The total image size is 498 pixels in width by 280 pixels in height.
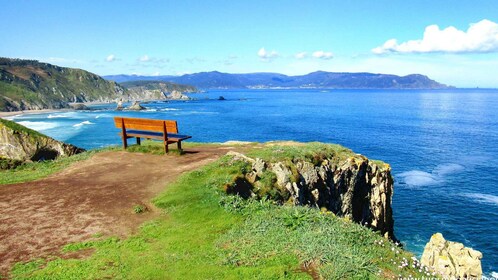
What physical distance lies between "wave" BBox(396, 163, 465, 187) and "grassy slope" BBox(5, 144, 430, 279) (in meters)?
40.5

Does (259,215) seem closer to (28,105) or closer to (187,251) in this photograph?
(187,251)

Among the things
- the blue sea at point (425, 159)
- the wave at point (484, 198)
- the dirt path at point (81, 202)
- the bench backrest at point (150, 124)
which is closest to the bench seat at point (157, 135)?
the bench backrest at point (150, 124)

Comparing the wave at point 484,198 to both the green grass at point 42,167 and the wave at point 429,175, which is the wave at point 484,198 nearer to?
the wave at point 429,175

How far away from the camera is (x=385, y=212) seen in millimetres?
26703

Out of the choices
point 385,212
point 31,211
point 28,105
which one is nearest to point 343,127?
point 385,212

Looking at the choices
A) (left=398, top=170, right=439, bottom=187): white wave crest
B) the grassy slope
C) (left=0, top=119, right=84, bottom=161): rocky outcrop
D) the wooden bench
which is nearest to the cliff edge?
the grassy slope

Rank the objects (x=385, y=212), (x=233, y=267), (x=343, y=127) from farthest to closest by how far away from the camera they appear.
→ (x=343, y=127)
(x=385, y=212)
(x=233, y=267)

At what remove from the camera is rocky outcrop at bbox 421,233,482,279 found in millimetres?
16141

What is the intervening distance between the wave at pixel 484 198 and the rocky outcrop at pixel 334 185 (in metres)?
19.9

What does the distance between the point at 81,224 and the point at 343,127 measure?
90.9m

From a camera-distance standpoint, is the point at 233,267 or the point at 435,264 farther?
the point at 435,264

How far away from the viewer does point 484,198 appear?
41.5m

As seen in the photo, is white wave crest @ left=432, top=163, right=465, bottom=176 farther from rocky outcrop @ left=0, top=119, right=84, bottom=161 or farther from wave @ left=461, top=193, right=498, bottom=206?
rocky outcrop @ left=0, top=119, right=84, bottom=161

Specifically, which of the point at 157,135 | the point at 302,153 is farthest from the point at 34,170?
the point at 302,153
